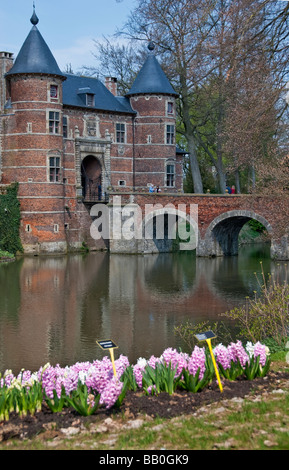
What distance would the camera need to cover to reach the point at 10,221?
2944 centimetres

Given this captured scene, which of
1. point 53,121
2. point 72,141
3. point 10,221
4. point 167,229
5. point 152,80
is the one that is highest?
point 152,80

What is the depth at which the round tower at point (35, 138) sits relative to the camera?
29.6 metres

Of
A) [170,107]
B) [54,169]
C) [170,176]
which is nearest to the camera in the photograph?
[54,169]

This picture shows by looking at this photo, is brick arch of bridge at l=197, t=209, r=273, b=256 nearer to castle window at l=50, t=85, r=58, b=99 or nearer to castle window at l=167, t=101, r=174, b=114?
castle window at l=167, t=101, r=174, b=114

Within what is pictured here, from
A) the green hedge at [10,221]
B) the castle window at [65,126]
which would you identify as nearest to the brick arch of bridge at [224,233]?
the castle window at [65,126]

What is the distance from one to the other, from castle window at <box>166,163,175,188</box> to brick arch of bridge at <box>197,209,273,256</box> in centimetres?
421

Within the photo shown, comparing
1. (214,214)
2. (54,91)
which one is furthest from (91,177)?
(214,214)

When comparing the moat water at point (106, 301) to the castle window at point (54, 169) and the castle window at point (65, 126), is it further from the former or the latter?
the castle window at point (65, 126)

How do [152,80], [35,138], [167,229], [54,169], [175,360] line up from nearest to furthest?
1. [175,360]
2. [35,138]
3. [54,169]
4. [152,80]
5. [167,229]

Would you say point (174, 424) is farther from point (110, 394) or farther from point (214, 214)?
point (214, 214)

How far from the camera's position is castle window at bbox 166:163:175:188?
3447cm

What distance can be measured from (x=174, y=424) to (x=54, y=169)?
2481cm

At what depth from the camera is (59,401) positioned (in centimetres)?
733
